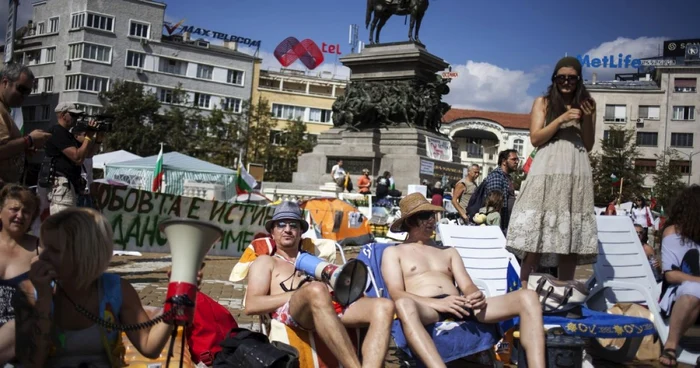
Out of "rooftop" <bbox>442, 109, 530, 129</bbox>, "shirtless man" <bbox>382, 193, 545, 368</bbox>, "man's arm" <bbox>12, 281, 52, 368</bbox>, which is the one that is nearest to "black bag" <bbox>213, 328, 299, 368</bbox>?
"shirtless man" <bbox>382, 193, 545, 368</bbox>

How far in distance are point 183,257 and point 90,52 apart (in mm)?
68317

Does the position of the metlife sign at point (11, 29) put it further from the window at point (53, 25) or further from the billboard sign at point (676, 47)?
the billboard sign at point (676, 47)

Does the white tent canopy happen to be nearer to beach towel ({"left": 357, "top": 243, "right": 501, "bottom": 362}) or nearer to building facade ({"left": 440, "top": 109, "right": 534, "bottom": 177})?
beach towel ({"left": 357, "top": 243, "right": 501, "bottom": 362})

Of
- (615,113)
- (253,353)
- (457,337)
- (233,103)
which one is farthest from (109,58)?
(253,353)

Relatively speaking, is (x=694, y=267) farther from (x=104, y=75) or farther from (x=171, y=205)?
(x=104, y=75)

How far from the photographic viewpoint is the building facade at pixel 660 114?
73188mm

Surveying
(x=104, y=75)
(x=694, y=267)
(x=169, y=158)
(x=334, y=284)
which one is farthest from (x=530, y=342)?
(x=104, y=75)

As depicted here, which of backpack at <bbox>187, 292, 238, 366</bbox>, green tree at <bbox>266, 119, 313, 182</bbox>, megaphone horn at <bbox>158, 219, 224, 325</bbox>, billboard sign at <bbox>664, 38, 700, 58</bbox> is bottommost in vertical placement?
backpack at <bbox>187, 292, 238, 366</bbox>

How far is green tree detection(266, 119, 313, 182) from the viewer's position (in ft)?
214

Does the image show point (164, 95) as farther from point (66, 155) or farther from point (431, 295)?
point (431, 295)

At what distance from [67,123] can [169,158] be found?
70.5 feet

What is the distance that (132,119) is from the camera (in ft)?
191

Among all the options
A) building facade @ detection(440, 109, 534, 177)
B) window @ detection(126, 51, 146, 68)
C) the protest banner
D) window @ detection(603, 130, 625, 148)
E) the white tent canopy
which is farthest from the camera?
building facade @ detection(440, 109, 534, 177)

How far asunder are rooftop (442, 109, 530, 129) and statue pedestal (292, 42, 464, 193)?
65.5 metres
